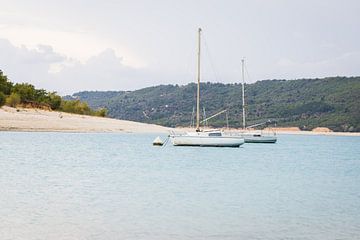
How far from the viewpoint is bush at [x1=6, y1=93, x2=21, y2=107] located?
292 feet

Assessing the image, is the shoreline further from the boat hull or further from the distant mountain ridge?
the distant mountain ridge

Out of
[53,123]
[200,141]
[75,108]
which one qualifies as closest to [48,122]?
[53,123]

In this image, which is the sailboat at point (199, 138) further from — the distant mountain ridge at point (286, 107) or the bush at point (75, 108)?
the distant mountain ridge at point (286, 107)

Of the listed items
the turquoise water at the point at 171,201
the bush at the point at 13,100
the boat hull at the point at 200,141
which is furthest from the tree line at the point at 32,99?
the turquoise water at the point at 171,201

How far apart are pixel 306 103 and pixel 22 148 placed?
124595mm

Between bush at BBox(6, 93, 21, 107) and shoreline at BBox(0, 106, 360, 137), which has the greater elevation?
bush at BBox(6, 93, 21, 107)

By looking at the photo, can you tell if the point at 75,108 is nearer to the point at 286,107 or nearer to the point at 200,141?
the point at 200,141

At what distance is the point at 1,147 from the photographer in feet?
169

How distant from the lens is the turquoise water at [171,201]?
18.1 meters

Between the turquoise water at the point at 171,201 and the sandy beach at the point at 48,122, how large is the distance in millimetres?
37967

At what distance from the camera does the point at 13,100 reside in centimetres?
9012

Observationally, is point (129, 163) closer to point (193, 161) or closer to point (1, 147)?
point (193, 161)

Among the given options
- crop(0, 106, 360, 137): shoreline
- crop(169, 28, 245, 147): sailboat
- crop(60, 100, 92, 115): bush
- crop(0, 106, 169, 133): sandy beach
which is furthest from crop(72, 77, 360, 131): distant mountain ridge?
crop(169, 28, 245, 147): sailboat

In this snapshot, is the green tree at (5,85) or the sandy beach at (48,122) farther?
the green tree at (5,85)
